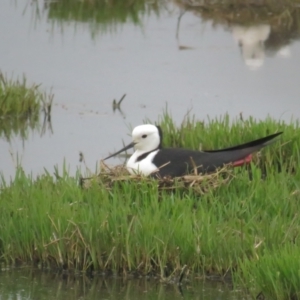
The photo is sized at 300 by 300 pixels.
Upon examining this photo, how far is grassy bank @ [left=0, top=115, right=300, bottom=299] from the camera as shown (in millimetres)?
6098

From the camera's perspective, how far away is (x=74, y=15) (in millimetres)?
13859

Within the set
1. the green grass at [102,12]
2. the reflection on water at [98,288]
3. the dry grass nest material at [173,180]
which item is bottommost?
the reflection on water at [98,288]

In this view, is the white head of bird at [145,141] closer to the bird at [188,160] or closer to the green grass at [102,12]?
the bird at [188,160]

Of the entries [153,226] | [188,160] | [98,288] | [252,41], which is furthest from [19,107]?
[98,288]

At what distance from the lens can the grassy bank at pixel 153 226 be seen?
6098mm

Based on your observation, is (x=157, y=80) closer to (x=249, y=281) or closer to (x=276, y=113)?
(x=276, y=113)

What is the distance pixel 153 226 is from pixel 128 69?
5.72 metres

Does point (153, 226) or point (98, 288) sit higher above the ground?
point (153, 226)

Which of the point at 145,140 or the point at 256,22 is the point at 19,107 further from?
the point at 256,22

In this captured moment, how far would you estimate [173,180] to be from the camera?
689 centimetres

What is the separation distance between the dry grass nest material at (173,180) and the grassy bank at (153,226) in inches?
1.3

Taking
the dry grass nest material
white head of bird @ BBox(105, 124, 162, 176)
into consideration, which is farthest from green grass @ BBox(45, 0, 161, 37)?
the dry grass nest material

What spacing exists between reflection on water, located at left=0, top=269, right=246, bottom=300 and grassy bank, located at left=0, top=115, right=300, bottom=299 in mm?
105

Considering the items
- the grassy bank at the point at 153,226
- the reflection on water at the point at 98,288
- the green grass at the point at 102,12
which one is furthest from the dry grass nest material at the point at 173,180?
the green grass at the point at 102,12
